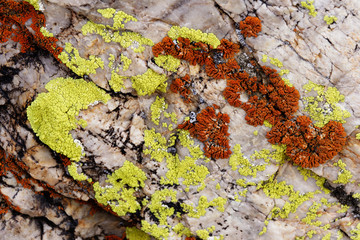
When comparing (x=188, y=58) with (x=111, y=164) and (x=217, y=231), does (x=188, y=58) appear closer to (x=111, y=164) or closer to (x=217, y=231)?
(x=111, y=164)

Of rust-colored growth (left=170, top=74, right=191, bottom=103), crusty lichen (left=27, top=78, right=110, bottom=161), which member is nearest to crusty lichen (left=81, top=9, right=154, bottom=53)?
rust-colored growth (left=170, top=74, right=191, bottom=103)

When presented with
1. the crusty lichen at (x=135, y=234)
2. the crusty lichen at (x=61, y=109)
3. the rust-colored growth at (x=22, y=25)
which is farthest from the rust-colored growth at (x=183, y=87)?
the crusty lichen at (x=135, y=234)

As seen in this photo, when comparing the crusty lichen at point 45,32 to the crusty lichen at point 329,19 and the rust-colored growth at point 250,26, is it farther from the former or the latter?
the crusty lichen at point 329,19

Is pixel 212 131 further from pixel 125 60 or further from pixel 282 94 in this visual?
pixel 125 60

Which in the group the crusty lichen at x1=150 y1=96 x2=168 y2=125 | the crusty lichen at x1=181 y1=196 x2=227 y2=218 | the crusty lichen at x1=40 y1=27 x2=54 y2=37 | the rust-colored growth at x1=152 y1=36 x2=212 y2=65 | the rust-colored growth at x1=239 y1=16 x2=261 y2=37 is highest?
the rust-colored growth at x1=239 y1=16 x2=261 y2=37

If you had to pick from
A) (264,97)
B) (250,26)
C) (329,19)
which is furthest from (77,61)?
(329,19)

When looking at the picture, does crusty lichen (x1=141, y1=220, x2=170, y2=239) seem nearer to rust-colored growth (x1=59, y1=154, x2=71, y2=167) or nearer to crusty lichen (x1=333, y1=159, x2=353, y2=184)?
rust-colored growth (x1=59, y1=154, x2=71, y2=167)
